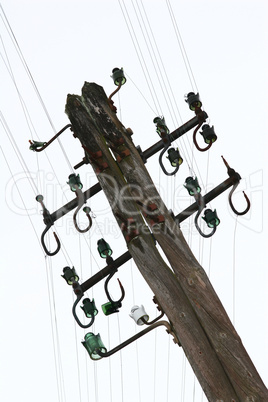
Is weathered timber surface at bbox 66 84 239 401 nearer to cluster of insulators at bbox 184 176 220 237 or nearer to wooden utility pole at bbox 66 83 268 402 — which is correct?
wooden utility pole at bbox 66 83 268 402

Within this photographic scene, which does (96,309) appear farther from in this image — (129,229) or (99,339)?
(129,229)

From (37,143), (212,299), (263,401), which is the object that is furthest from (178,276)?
(37,143)

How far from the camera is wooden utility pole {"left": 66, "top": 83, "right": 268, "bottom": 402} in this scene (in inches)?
120

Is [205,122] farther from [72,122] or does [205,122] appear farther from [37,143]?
[37,143]

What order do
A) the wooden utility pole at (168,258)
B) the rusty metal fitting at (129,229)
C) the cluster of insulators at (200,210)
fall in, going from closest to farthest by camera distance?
the wooden utility pole at (168,258)
the rusty metal fitting at (129,229)
the cluster of insulators at (200,210)

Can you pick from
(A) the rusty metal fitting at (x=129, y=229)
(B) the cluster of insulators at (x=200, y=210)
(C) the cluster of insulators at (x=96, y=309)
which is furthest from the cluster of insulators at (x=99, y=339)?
(B) the cluster of insulators at (x=200, y=210)

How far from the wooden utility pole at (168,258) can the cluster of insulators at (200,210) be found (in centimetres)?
42

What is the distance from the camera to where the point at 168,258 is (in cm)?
346

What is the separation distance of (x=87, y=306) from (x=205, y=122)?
1838 mm

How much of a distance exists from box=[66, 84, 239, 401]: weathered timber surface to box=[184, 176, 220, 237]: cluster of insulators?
560 millimetres

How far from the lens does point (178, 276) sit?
11.1ft

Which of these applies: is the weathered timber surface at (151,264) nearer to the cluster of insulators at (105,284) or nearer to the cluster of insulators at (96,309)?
the cluster of insulators at (96,309)

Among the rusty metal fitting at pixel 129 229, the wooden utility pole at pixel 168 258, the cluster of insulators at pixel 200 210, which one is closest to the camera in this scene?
the wooden utility pole at pixel 168 258

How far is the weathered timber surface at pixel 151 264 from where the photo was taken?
3086mm
